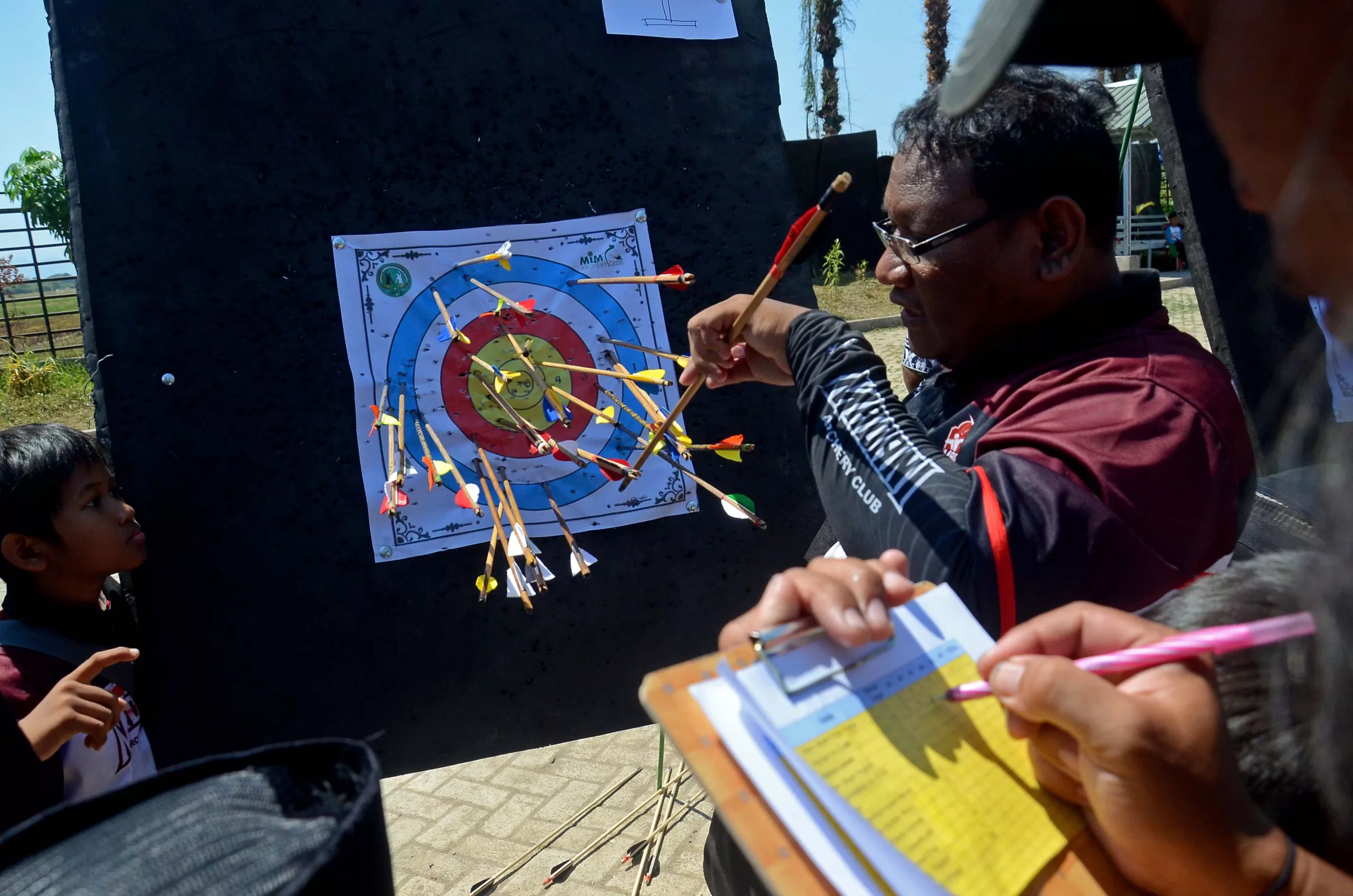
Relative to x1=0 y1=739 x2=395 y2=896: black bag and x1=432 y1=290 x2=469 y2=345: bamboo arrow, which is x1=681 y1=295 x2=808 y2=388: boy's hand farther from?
x1=0 y1=739 x2=395 y2=896: black bag

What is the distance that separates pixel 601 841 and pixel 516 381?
40.4 inches

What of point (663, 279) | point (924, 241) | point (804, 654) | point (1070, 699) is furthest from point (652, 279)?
point (1070, 699)

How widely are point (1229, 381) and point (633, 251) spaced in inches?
51.0

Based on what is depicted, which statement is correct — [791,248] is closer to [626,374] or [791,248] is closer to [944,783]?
[944,783]

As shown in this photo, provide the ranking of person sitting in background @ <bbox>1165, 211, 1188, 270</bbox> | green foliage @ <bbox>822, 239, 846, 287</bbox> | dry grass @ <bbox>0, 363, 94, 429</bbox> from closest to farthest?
dry grass @ <bbox>0, 363, 94, 429</bbox>, person sitting in background @ <bbox>1165, 211, 1188, 270</bbox>, green foliage @ <bbox>822, 239, 846, 287</bbox>

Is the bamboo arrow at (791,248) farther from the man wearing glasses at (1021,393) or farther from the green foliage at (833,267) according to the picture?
the green foliage at (833,267)

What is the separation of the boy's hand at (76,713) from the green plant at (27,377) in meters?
7.18

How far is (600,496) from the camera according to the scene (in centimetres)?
198

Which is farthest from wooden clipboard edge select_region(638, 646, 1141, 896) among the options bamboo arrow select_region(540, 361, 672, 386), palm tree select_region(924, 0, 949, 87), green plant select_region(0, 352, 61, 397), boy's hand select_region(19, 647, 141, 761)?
palm tree select_region(924, 0, 949, 87)

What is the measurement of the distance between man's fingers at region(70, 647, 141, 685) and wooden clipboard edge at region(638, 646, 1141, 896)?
1112 mm

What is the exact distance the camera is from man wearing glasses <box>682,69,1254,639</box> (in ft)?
3.13

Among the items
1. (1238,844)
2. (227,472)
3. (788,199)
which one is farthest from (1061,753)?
(788,199)

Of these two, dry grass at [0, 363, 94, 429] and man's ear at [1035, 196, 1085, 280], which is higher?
man's ear at [1035, 196, 1085, 280]

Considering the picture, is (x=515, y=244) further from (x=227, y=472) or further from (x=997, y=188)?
(x=997, y=188)
